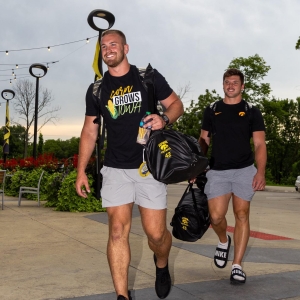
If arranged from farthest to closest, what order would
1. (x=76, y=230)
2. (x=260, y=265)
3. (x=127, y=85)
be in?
(x=76, y=230) < (x=260, y=265) < (x=127, y=85)

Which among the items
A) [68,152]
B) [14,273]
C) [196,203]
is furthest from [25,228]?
[68,152]

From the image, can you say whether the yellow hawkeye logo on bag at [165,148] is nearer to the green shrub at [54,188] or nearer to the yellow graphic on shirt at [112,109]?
the yellow graphic on shirt at [112,109]

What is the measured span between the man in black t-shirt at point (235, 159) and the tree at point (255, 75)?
41.7 meters

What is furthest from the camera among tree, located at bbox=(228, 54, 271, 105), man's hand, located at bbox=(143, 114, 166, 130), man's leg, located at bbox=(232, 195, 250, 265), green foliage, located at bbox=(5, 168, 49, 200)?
tree, located at bbox=(228, 54, 271, 105)

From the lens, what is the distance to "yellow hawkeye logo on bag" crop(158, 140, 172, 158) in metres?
3.53

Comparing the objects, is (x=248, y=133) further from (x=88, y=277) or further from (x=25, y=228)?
(x=25, y=228)

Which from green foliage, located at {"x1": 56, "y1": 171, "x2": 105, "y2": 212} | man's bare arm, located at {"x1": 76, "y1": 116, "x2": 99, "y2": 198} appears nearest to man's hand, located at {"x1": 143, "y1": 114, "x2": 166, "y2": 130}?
man's bare arm, located at {"x1": 76, "y1": 116, "x2": 99, "y2": 198}

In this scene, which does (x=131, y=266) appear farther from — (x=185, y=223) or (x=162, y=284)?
(x=162, y=284)

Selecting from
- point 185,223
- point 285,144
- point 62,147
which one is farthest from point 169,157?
point 62,147

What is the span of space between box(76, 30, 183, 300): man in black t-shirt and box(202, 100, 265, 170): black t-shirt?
1.02m

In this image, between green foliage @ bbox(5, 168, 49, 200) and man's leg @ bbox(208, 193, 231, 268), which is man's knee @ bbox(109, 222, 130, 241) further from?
green foliage @ bbox(5, 168, 49, 200)

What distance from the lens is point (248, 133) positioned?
4.79m

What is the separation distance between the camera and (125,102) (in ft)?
12.1

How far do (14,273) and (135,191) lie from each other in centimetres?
190
